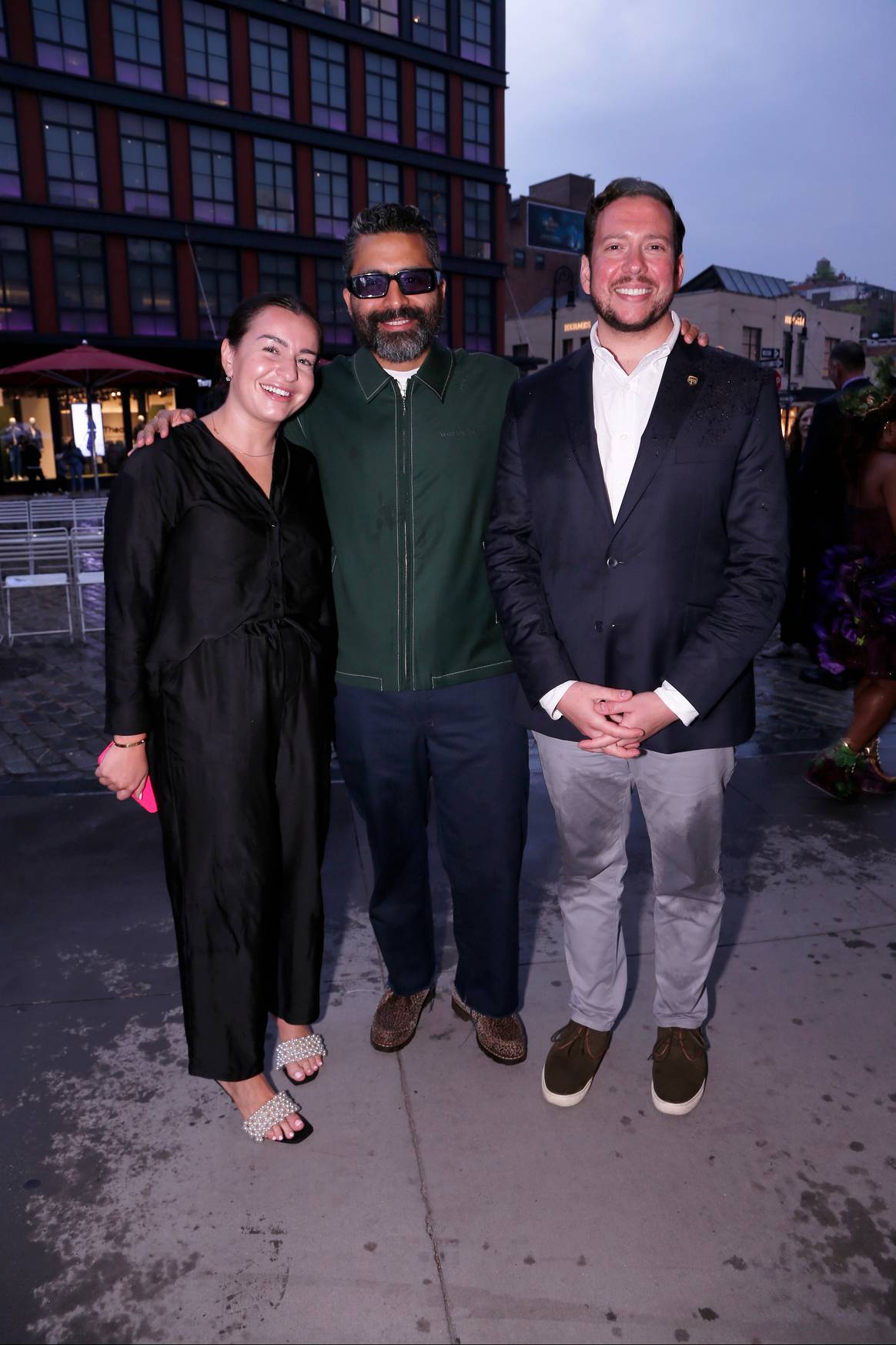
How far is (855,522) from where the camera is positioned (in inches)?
198

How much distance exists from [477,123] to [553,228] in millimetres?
6816

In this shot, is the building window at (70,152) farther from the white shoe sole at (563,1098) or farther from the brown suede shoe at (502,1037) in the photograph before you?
the white shoe sole at (563,1098)

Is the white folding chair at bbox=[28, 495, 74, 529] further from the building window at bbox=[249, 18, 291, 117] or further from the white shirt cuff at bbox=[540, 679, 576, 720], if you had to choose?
the building window at bbox=[249, 18, 291, 117]

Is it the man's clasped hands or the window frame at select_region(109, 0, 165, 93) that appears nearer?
the man's clasped hands

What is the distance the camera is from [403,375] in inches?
107

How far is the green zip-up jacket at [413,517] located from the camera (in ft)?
8.86

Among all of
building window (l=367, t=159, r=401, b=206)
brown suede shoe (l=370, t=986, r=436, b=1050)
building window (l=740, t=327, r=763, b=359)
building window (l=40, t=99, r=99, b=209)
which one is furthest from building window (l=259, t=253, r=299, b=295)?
brown suede shoe (l=370, t=986, r=436, b=1050)

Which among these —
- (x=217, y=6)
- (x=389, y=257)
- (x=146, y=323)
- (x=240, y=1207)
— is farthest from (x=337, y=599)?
(x=217, y=6)

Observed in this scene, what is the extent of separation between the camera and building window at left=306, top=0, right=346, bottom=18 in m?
31.7

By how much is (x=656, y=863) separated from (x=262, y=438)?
5.38 feet

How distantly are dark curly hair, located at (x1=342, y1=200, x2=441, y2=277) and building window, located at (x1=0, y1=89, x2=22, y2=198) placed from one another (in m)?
30.2

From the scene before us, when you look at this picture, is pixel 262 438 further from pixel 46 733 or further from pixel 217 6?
pixel 217 6

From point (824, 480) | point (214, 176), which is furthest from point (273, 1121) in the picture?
point (214, 176)

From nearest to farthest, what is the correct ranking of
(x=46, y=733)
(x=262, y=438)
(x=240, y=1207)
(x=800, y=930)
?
(x=240, y=1207), (x=262, y=438), (x=800, y=930), (x=46, y=733)
